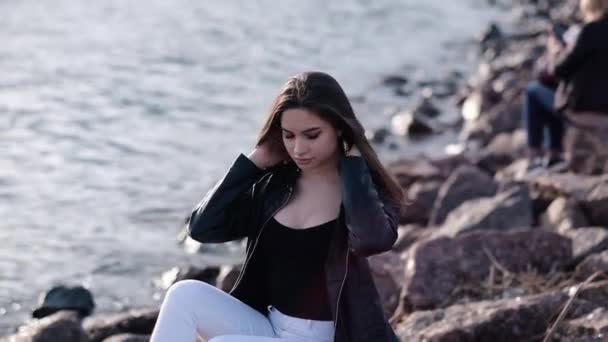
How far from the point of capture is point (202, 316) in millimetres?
3791

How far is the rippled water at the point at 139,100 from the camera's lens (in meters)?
8.67

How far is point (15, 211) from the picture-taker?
31.3 feet

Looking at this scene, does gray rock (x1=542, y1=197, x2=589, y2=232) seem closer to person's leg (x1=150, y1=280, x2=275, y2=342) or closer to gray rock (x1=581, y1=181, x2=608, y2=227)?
gray rock (x1=581, y1=181, x2=608, y2=227)

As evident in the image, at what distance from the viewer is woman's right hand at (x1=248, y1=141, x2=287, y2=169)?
13.1 ft

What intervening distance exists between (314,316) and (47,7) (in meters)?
16.2

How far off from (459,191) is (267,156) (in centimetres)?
464

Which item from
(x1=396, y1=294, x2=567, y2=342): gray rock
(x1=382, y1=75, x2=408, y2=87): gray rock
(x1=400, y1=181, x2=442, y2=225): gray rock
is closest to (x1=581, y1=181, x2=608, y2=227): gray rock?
(x1=400, y1=181, x2=442, y2=225): gray rock

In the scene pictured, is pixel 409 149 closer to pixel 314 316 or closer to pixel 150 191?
pixel 150 191

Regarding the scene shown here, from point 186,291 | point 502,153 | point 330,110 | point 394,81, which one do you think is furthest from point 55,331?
point 394,81

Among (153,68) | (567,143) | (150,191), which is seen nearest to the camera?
(567,143)

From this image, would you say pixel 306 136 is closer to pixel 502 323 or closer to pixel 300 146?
pixel 300 146

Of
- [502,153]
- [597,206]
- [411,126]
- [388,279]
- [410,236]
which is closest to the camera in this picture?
[388,279]

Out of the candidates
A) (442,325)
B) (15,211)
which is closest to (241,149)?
(15,211)

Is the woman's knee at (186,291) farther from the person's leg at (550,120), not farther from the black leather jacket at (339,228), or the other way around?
the person's leg at (550,120)
